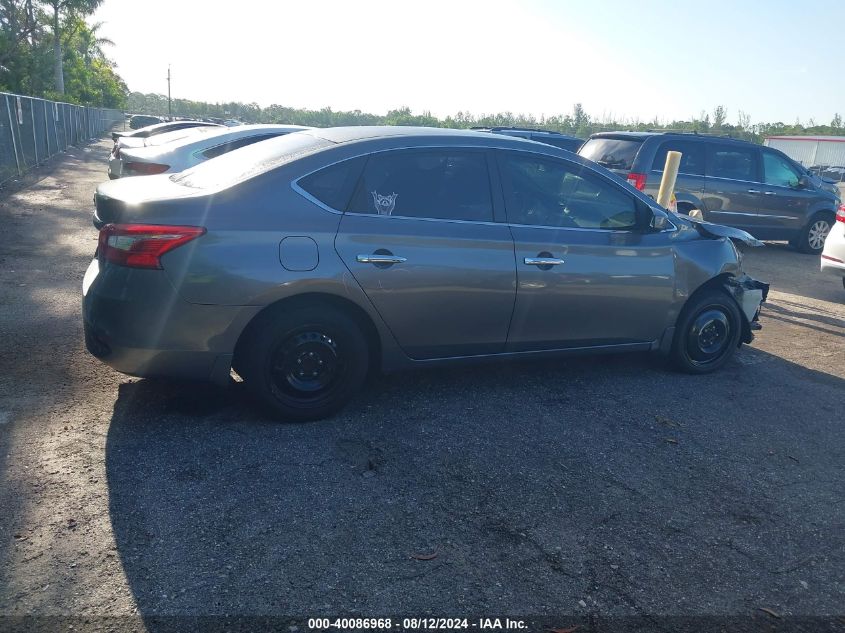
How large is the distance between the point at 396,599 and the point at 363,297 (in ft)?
6.28

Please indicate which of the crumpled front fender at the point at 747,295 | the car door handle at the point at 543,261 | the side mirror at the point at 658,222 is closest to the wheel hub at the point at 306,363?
the car door handle at the point at 543,261

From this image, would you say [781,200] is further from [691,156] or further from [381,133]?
[381,133]

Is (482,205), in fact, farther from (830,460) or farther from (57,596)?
(57,596)

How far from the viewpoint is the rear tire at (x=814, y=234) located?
42.7 ft

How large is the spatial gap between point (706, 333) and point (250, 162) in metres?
3.79

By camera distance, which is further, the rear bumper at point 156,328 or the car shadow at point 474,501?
the rear bumper at point 156,328

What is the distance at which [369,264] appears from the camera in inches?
167

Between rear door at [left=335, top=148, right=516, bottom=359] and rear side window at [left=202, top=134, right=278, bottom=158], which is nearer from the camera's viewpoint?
rear door at [left=335, top=148, right=516, bottom=359]

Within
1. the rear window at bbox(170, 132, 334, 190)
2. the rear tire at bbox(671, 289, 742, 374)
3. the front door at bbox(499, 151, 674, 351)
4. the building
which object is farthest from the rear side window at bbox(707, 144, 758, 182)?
the building

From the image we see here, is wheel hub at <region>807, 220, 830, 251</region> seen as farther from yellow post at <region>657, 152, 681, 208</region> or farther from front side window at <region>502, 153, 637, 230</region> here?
front side window at <region>502, 153, 637, 230</region>

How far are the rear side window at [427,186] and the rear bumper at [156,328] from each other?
1.05 meters

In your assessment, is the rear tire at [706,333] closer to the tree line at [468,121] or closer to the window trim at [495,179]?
the window trim at [495,179]

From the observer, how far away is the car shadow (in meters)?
2.92

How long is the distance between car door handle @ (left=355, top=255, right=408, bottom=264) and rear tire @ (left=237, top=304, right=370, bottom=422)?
0.35 metres
